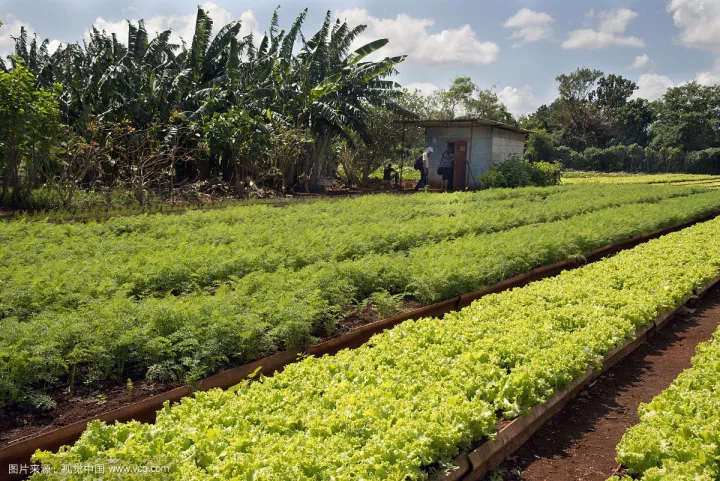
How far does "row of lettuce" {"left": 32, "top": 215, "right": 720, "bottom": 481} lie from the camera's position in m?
3.64

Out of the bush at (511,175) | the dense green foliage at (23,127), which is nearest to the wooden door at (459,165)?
the bush at (511,175)

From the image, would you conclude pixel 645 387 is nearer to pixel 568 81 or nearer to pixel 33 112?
pixel 33 112

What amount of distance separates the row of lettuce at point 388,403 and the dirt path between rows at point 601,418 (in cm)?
41

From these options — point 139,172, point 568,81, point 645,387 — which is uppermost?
point 568,81

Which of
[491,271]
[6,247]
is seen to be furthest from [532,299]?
[6,247]

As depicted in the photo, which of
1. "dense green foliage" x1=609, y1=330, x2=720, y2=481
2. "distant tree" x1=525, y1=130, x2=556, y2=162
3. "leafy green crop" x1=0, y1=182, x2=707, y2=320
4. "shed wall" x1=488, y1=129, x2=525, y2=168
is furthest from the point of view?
"distant tree" x1=525, y1=130, x2=556, y2=162

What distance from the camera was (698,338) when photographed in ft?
27.2

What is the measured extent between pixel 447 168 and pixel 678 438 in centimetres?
2678

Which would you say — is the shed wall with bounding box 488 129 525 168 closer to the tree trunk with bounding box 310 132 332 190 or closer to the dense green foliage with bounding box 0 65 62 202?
the tree trunk with bounding box 310 132 332 190

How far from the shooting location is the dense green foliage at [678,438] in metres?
4.01

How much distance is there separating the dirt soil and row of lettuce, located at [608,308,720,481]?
4.21 m

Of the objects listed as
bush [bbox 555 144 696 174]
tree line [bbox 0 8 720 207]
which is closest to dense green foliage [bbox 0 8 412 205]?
tree line [bbox 0 8 720 207]

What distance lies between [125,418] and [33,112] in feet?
43.9

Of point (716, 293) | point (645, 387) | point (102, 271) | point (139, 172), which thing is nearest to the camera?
point (645, 387)
